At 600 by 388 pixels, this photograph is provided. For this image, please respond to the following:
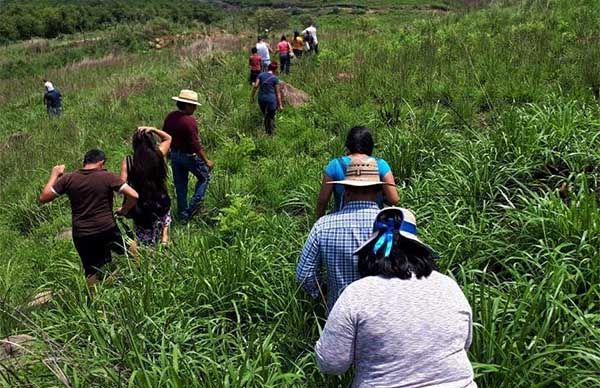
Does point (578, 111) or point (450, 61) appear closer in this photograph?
point (578, 111)

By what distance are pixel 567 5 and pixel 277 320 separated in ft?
37.9

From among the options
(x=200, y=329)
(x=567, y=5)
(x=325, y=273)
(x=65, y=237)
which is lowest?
(x=65, y=237)

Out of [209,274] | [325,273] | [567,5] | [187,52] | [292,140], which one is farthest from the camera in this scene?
[187,52]

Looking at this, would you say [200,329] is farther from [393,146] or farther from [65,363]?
[393,146]

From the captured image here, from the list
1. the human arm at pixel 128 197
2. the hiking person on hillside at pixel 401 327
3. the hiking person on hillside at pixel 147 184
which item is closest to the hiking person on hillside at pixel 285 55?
the hiking person on hillside at pixel 147 184

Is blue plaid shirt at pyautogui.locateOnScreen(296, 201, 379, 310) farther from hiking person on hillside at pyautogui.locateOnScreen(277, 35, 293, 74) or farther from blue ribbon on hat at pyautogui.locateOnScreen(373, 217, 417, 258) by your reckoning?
hiking person on hillside at pyautogui.locateOnScreen(277, 35, 293, 74)

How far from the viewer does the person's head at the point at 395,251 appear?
2363 millimetres

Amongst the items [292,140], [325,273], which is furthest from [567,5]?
[325,273]

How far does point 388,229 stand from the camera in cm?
251

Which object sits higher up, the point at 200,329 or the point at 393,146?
the point at 393,146

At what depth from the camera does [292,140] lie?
8.72 m

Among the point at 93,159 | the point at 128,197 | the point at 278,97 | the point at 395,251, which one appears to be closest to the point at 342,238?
the point at 395,251

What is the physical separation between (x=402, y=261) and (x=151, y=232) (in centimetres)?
385

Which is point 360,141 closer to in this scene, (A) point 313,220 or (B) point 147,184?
(A) point 313,220
